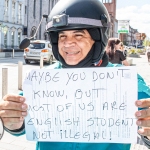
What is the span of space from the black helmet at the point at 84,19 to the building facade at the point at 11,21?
99.5ft

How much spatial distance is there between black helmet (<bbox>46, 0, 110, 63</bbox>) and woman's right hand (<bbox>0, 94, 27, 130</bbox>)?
0.55m

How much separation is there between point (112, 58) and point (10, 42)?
29244 millimetres

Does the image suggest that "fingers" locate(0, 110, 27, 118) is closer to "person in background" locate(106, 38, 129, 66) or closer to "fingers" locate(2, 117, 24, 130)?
"fingers" locate(2, 117, 24, 130)

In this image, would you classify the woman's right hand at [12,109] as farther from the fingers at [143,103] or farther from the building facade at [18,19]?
the building facade at [18,19]

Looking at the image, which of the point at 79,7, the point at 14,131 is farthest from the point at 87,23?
the point at 14,131

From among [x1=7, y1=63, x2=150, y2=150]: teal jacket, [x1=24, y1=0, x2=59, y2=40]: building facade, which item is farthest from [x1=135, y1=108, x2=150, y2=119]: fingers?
[x1=24, y1=0, x2=59, y2=40]: building facade

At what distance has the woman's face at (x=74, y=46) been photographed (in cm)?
156

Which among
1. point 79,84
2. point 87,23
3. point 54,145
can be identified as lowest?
point 54,145

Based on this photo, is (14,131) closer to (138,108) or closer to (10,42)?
(138,108)

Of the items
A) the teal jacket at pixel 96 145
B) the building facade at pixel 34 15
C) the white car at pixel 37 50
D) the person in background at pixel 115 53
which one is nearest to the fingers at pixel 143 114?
the teal jacket at pixel 96 145

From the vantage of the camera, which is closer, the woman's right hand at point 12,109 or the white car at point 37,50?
the woman's right hand at point 12,109

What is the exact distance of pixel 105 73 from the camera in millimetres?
1408

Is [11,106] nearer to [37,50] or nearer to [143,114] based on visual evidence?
[143,114]

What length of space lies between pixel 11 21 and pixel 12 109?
34659 millimetres
